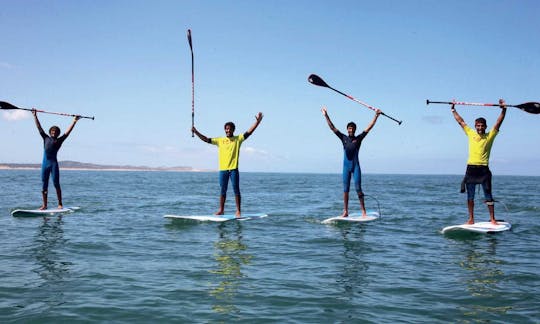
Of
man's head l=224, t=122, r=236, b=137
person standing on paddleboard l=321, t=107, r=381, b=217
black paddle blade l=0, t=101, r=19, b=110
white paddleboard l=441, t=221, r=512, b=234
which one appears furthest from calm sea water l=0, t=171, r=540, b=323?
black paddle blade l=0, t=101, r=19, b=110

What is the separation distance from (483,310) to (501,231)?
6.88 metres

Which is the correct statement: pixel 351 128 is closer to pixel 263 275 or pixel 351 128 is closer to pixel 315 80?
pixel 315 80

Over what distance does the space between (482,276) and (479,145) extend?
495 cm

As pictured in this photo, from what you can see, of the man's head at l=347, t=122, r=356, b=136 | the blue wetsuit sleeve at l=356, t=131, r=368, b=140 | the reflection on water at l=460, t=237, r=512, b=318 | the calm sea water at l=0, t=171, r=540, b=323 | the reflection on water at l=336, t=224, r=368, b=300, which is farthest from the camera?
the man's head at l=347, t=122, r=356, b=136

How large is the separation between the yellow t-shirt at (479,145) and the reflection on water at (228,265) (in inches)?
236

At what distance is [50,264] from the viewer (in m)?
7.02

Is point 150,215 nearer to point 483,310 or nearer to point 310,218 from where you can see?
point 310,218

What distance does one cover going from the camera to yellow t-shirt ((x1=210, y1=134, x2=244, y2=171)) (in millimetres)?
12633

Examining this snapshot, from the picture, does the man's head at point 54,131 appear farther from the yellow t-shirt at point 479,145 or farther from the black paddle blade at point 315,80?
the yellow t-shirt at point 479,145

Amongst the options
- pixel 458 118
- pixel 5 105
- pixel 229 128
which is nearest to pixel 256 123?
pixel 229 128

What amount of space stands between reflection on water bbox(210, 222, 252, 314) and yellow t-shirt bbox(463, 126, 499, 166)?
599 cm

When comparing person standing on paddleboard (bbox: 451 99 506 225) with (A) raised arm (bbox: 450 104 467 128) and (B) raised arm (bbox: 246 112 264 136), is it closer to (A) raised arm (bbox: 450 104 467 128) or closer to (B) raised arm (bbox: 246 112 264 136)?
(A) raised arm (bbox: 450 104 467 128)

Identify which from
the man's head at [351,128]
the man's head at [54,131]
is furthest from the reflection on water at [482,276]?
the man's head at [54,131]

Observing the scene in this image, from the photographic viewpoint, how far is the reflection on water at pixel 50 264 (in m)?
5.44
